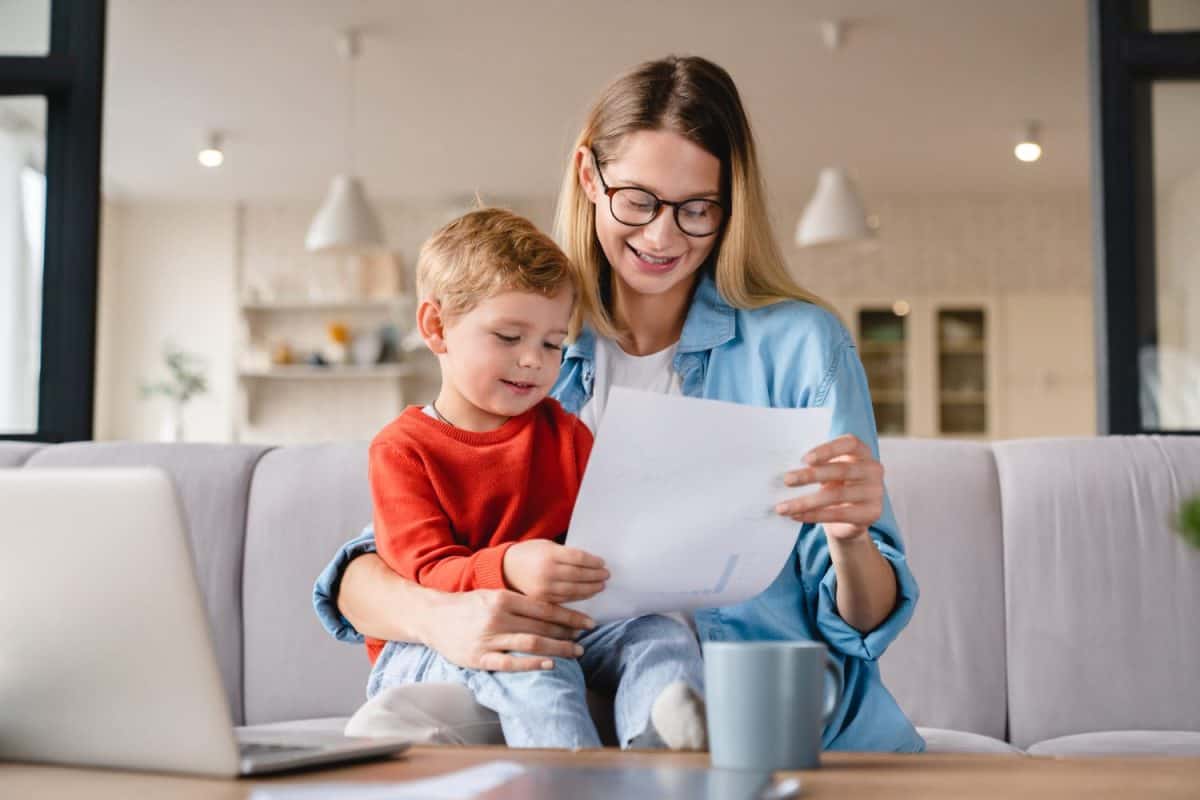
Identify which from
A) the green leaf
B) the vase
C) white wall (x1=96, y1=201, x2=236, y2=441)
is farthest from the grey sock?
white wall (x1=96, y1=201, x2=236, y2=441)

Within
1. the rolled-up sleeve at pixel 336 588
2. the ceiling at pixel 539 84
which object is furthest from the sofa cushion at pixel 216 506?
the ceiling at pixel 539 84

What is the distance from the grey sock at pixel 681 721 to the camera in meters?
0.94

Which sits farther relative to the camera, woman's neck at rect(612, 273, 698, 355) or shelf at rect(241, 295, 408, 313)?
shelf at rect(241, 295, 408, 313)

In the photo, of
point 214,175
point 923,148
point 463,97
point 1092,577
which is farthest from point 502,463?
point 214,175

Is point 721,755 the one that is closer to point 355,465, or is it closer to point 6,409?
point 355,465

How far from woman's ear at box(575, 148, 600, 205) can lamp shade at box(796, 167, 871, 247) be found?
12.4 ft

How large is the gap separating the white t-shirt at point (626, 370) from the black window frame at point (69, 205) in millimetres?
1483

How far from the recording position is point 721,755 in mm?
787

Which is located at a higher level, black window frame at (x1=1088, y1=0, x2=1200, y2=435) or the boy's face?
black window frame at (x1=1088, y1=0, x2=1200, y2=435)

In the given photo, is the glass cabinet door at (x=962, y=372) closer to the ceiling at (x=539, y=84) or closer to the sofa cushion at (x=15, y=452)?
the ceiling at (x=539, y=84)

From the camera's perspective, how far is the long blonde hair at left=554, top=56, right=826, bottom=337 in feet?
5.00

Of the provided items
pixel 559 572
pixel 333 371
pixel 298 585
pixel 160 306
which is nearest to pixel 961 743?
pixel 559 572

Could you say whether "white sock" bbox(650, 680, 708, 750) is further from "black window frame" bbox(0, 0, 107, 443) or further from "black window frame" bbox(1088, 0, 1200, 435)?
"black window frame" bbox(0, 0, 107, 443)

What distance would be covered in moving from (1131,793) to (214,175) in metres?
7.46
